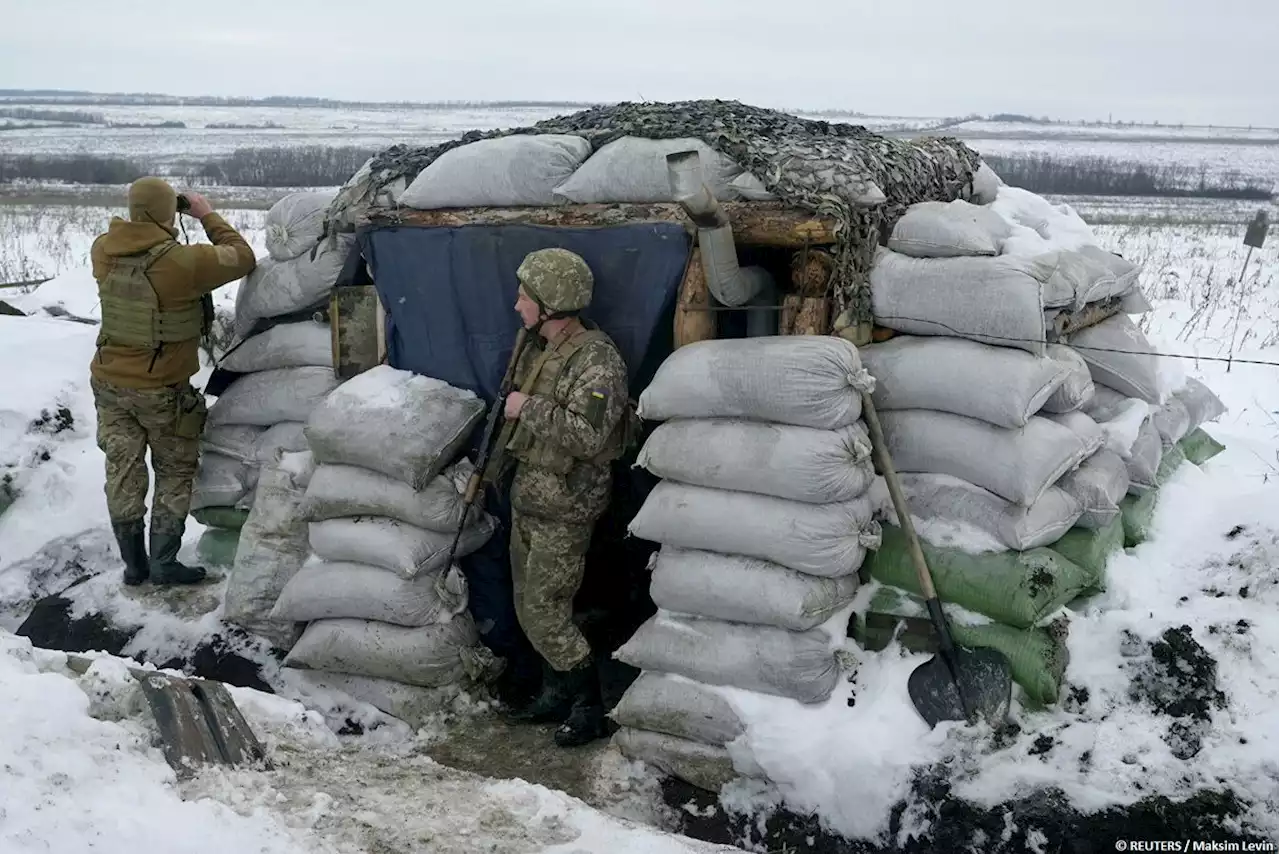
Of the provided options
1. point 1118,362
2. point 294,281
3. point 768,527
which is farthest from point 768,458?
point 294,281

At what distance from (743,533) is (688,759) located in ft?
2.85

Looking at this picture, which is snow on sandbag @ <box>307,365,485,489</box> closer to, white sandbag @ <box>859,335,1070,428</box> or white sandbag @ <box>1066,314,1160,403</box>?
white sandbag @ <box>859,335,1070,428</box>

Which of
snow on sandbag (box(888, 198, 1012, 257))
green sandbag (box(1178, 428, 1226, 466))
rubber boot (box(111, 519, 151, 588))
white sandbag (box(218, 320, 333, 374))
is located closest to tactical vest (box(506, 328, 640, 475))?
snow on sandbag (box(888, 198, 1012, 257))

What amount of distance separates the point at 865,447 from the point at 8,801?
2676 mm

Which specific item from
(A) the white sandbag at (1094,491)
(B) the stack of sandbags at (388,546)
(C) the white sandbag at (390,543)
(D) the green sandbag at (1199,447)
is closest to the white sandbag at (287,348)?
(B) the stack of sandbags at (388,546)

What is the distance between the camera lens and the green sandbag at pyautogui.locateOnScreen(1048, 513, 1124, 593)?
3.75 meters

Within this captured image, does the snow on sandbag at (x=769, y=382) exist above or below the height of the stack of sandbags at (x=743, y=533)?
above

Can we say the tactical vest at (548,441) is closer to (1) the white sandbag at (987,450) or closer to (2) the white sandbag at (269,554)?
(1) the white sandbag at (987,450)

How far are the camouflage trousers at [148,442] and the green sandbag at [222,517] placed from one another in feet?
0.36

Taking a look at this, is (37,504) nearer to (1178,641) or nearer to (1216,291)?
(1178,641)

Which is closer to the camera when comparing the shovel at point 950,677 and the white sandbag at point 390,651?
the shovel at point 950,677

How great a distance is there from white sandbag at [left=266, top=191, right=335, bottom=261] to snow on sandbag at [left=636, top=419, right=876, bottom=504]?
7.59 feet

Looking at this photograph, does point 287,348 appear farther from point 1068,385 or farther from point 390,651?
point 1068,385

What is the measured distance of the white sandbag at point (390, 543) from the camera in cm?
420
